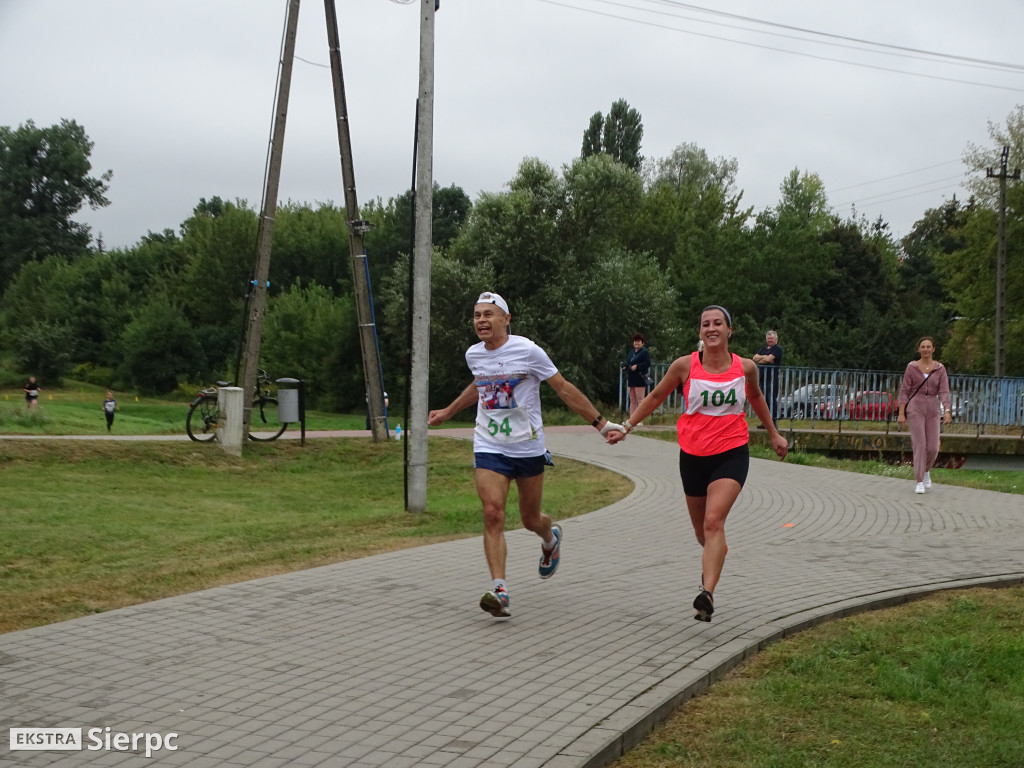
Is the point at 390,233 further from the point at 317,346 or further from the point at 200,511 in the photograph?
the point at 200,511

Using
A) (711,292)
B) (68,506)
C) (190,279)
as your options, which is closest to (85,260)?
(190,279)

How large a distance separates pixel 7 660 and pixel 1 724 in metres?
1.11

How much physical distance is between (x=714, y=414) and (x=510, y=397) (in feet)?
4.10

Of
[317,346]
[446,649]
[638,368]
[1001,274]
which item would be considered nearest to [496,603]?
[446,649]

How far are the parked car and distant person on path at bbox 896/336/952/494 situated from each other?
745 cm

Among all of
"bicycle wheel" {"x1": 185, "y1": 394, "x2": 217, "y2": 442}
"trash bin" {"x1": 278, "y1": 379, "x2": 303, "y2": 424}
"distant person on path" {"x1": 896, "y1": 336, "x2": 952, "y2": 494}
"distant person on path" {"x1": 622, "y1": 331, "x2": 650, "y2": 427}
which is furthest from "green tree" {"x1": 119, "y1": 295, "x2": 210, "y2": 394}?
"distant person on path" {"x1": 896, "y1": 336, "x2": 952, "y2": 494}

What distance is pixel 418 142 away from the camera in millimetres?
11883

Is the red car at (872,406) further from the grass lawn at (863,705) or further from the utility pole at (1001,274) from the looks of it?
the utility pole at (1001,274)

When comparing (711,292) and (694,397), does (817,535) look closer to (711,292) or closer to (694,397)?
(694,397)

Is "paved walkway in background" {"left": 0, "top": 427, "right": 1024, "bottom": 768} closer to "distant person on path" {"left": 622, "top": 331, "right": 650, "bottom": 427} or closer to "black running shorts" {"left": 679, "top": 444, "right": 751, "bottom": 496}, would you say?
"black running shorts" {"left": 679, "top": 444, "right": 751, "bottom": 496}

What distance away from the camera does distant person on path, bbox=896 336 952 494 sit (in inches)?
555

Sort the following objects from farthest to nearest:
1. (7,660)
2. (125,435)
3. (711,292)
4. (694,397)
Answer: (711,292) → (125,435) → (694,397) → (7,660)

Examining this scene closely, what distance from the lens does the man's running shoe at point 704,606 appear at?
653 cm

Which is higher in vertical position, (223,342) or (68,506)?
(223,342)
